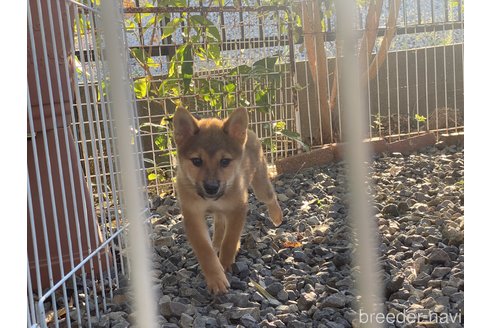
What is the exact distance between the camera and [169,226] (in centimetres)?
329

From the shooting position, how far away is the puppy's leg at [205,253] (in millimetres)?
2316

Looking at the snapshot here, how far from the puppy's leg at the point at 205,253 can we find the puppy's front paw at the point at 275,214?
64 centimetres

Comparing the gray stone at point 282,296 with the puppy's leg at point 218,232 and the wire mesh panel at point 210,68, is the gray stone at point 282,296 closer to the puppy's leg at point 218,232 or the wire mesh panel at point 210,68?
the puppy's leg at point 218,232

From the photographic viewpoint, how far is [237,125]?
289cm

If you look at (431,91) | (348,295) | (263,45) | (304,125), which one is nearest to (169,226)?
(348,295)

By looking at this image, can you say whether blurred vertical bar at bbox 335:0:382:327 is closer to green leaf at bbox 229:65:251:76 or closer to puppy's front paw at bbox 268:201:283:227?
puppy's front paw at bbox 268:201:283:227

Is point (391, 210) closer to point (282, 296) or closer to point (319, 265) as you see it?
point (319, 265)

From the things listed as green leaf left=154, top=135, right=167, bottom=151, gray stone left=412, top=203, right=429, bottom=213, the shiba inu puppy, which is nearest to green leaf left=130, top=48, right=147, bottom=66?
green leaf left=154, top=135, right=167, bottom=151

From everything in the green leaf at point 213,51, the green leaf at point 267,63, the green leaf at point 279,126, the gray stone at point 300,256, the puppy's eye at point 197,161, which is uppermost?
the green leaf at point 213,51

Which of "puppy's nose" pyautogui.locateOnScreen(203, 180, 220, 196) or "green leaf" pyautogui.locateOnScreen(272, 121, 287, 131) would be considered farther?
"green leaf" pyautogui.locateOnScreen(272, 121, 287, 131)

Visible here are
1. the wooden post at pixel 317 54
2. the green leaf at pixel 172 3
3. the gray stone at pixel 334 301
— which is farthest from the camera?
the wooden post at pixel 317 54

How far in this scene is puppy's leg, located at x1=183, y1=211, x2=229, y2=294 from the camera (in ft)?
7.60

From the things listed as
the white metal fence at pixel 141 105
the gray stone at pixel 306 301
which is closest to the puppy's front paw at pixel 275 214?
the white metal fence at pixel 141 105

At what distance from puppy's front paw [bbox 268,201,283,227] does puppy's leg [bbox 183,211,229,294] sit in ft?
2.11
